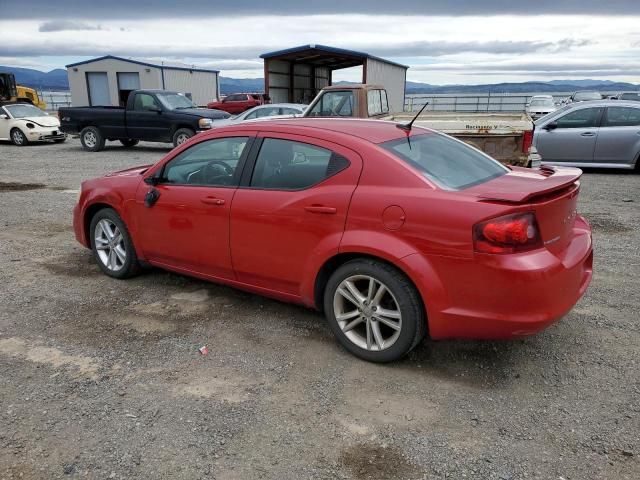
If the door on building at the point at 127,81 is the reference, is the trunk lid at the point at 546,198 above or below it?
below

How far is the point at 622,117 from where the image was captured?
35.2 feet

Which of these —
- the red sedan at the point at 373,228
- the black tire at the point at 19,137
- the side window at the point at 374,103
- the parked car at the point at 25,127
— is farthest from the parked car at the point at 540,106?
the red sedan at the point at 373,228

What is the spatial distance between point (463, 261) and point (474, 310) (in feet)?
0.97

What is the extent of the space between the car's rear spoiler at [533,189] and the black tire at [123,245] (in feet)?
10.6

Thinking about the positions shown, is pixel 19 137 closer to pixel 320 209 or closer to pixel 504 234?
pixel 320 209

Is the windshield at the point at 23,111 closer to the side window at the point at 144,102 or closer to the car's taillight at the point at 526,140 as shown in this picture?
the side window at the point at 144,102

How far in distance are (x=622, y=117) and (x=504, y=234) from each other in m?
9.65

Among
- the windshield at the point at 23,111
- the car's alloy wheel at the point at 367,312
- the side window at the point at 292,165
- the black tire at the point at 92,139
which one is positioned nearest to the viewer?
the car's alloy wheel at the point at 367,312

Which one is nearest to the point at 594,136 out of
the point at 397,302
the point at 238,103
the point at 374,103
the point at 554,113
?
the point at 554,113

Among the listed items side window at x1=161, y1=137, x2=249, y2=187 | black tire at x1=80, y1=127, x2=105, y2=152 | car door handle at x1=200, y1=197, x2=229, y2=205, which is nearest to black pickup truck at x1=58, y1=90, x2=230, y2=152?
black tire at x1=80, y1=127, x2=105, y2=152

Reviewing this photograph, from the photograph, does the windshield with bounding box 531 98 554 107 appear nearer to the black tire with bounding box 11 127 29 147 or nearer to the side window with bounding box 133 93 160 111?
the side window with bounding box 133 93 160 111

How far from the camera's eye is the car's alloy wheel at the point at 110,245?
500 cm

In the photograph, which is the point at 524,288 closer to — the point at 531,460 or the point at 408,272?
the point at 408,272

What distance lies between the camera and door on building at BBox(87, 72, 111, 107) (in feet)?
110
